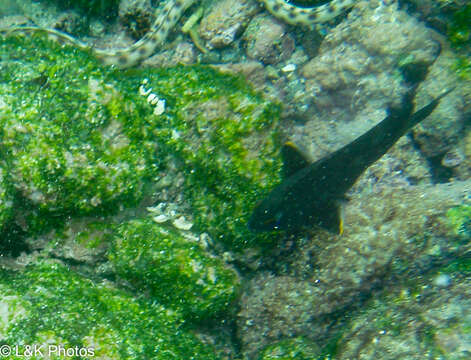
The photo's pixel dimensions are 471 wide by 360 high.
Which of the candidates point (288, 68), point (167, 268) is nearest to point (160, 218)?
point (167, 268)

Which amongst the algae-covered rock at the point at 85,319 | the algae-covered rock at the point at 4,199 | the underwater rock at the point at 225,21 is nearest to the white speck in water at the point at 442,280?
the algae-covered rock at the point at 85,319

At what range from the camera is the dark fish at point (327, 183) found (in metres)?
3.83

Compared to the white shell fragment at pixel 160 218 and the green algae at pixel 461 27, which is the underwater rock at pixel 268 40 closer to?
the green algae at pixel 461 27

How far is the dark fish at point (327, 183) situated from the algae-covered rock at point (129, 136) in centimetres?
24

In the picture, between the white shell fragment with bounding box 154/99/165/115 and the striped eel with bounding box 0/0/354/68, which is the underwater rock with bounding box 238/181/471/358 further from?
the striped eel with bounding box 0/0/354/68

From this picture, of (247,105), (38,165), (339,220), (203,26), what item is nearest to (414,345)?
(339,220)

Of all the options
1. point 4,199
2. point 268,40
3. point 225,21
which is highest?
point 225,21

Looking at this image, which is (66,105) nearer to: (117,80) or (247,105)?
(117,80)

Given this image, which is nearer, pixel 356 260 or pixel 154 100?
pixel 356 260

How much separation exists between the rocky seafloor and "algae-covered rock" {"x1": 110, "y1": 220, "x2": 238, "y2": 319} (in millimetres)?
16

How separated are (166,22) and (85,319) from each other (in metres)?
4.16

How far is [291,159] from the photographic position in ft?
13.5

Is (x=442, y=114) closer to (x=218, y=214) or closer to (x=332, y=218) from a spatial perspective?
(x=332, y=218)

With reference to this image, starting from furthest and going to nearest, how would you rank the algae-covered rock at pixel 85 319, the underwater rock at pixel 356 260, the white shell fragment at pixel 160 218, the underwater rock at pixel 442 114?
1. the underwater rock at pixel 442 114
2. the white shell fragment at pixel 160 218
3. the underwater rock at pixel 356 260
4. the algae-covered rock at pixel 85 319
